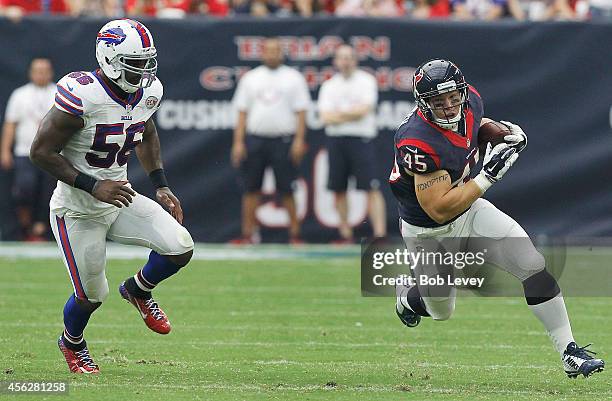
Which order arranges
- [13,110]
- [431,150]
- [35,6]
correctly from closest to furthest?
[431,150] → [13,110] → [35,6]

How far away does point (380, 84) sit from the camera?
445 inches

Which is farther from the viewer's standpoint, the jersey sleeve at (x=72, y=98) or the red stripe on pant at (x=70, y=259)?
the red stripe on pant at (x=70, y=259)

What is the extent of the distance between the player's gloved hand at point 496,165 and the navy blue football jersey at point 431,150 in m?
0.19

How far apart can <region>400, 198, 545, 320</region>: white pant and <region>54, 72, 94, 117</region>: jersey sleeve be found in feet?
5.49

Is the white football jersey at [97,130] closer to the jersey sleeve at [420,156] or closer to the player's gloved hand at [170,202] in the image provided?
the player's gloved hand at [170,202]

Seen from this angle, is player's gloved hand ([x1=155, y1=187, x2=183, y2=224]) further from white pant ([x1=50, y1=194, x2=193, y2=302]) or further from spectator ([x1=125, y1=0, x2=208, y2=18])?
spectator ([x1=125, y1=0, x2=208, y2=18])

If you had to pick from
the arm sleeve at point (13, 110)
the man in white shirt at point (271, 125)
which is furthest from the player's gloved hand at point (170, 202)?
the arm sleeve at point (13, 110)

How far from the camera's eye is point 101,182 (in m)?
5.51

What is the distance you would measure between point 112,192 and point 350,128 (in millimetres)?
5542

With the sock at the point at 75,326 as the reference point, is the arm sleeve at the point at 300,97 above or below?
below

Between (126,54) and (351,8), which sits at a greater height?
(126,54)

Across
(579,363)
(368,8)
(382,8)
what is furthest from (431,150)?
(382,8)

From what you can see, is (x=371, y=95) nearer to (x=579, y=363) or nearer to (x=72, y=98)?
(x=72, y=98)

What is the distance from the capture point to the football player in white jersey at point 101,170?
5.55 metres
